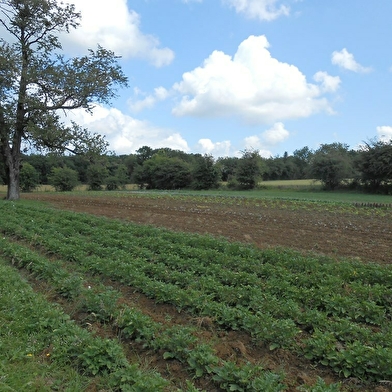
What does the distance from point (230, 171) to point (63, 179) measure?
3602 centimetres

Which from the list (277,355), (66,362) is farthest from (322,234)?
(66,362)

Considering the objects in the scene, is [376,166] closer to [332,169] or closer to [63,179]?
[332,169]

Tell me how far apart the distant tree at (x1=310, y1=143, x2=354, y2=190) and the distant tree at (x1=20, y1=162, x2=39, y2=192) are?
158ft

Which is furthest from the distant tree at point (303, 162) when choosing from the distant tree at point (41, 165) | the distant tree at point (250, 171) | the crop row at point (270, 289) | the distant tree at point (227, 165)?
the distant tree at point (41, 165)


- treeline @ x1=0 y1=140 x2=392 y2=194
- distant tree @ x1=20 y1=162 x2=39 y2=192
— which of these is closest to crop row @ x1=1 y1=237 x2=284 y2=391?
treeline @ x1=0 y1=140 x2=392 y2=194

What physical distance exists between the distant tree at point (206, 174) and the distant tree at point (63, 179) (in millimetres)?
22602

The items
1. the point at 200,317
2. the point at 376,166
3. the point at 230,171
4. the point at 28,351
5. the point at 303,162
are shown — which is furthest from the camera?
the point at 303,162

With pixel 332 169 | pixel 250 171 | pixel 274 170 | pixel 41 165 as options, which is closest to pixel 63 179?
pixel 41 165

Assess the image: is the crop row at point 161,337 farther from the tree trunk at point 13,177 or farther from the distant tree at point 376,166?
the distant tree at point 376,166

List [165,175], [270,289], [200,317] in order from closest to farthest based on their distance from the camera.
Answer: [200,317]
[270,289]
[165,175]

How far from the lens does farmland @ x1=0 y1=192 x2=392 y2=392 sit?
3.76 m

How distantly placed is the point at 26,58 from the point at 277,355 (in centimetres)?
2528

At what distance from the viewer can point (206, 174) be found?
64.3m

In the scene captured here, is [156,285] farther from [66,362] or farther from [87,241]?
[87,241]
